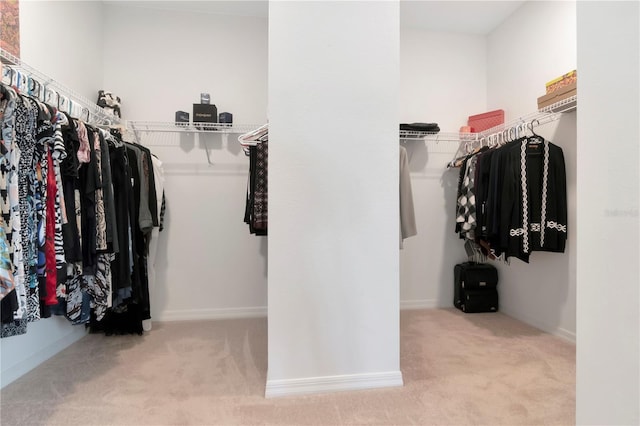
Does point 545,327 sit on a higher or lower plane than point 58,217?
lower

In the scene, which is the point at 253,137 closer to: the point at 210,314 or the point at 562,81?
the point at 210,314

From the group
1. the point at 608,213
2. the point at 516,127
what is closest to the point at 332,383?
the point at 608,213

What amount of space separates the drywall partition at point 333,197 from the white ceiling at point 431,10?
146cm

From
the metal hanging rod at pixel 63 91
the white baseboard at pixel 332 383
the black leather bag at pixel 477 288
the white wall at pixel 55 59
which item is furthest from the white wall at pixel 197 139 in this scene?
the black leather bag at pixel 477 288

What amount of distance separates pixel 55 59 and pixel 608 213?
2975 millimetres

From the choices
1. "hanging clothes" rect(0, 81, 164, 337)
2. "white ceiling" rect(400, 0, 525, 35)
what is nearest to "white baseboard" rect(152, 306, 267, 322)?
"hanging clothes" rect(0, 81, 164, 337)

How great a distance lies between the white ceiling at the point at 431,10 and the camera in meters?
2.60

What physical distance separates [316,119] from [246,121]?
1466 mm

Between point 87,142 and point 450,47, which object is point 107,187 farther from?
point 450,47

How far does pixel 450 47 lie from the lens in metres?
3.04

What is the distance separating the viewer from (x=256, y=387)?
5.08ft

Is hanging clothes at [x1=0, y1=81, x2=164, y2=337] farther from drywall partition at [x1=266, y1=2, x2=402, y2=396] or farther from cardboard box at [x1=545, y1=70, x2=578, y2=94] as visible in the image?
cardboard box at [x1=545, y1=70, x2=578, y2=94]

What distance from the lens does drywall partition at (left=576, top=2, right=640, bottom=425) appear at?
0.50 metres

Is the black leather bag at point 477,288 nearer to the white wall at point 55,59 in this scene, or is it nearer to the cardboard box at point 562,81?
the cardboard box at point 562,81
